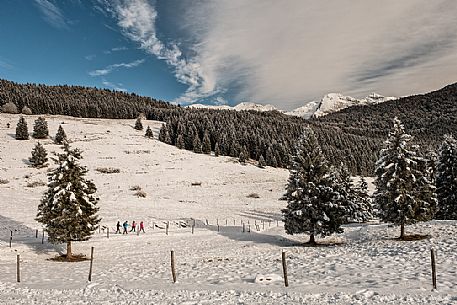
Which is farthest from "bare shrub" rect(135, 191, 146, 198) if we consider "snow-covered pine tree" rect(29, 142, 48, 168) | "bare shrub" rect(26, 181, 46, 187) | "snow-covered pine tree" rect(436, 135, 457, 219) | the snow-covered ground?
"snow-covered pine tree" rect(436, 135, 457, 219)

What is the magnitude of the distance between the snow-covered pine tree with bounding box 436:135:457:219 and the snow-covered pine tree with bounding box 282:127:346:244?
15.7 meters

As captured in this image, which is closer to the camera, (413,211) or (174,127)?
(413,211)

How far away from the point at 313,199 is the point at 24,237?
30210 mm

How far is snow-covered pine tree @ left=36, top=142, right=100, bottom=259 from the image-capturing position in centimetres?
2730

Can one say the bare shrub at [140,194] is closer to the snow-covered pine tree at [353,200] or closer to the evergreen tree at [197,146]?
the snow-covered pine tree at [353,200]

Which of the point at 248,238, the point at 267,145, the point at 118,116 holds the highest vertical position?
the point at 118,116

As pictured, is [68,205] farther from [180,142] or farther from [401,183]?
[180,142]

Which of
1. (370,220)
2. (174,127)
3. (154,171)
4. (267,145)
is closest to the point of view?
(370,220)

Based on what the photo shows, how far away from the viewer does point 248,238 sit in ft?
121

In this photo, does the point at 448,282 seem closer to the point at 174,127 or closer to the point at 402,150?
the point at 402,150

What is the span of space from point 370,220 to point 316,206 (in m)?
28.6

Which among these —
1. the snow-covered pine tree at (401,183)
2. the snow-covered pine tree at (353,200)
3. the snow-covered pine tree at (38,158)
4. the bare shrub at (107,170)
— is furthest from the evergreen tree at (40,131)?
the snow-covered pine tree at (401,183)

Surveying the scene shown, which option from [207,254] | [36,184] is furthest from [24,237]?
[36,184]

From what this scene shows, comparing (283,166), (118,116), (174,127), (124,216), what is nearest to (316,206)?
(124,216)
